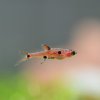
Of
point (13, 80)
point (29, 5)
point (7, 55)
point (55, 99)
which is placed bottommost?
point (55, 99)

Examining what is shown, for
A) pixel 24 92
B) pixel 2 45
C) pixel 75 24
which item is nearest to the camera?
pixel 24 92

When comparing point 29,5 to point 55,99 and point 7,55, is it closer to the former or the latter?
point 7,55

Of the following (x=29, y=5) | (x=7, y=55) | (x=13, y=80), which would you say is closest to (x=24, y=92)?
(x=13, y=80)

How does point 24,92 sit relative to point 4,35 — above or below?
below

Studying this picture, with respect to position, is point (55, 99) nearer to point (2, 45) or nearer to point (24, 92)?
point (24, 92)

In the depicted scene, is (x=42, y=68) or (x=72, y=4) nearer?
(x=42, y=68)

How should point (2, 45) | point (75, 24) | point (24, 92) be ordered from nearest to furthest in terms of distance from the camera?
point (24, 92), point (2, 45), point (75, 24)

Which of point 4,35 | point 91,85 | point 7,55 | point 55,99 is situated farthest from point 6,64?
point 91,85
